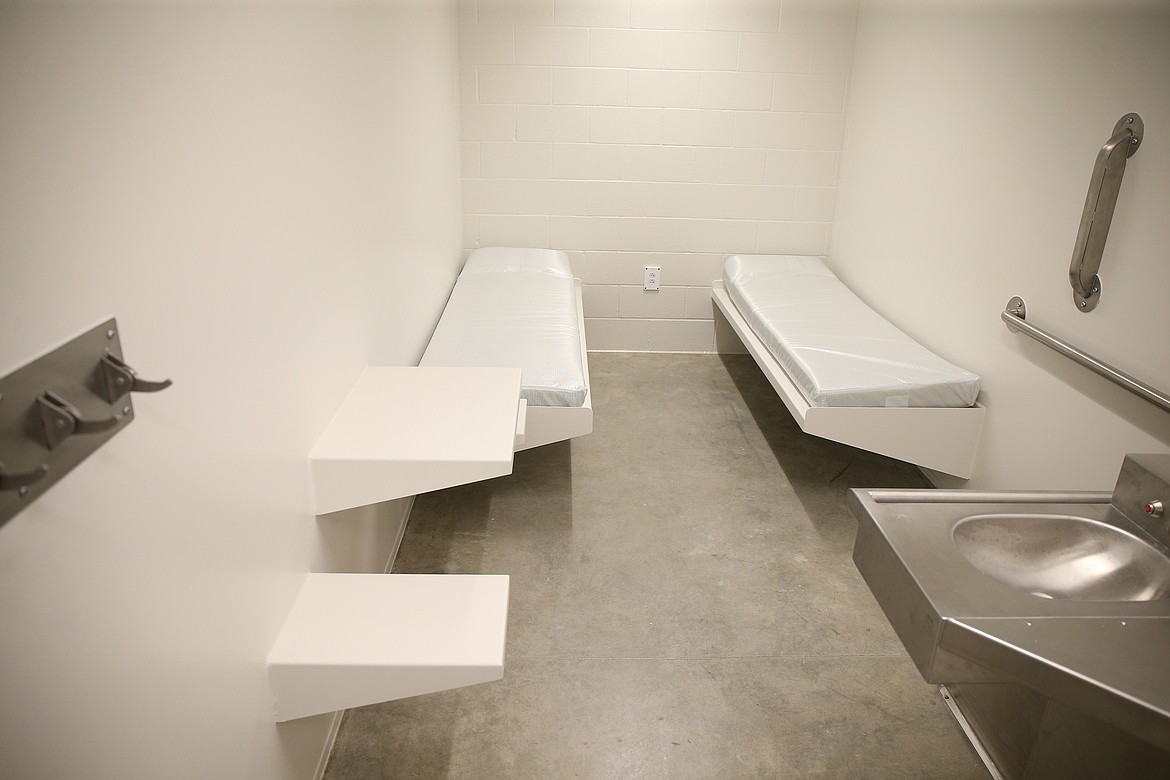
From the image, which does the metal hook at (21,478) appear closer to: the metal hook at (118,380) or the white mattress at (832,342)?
the metal hook at (118,380)

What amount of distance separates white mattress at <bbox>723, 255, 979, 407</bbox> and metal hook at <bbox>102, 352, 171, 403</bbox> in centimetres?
213

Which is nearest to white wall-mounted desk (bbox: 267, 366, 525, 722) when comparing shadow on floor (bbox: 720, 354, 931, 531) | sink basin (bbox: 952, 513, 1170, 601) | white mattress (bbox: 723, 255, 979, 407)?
sink basin (bbox: 952, 513, 1170, 601)

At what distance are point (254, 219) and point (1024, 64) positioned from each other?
2.40 metres

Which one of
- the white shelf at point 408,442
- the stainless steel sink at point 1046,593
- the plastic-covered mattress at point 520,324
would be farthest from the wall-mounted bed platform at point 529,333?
the stainless steel sink at point 1046,593

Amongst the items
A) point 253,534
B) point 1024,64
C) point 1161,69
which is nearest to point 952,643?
point 253,534

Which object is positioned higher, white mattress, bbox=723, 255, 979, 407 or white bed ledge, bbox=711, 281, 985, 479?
white mattress, bbox=723, 255, 979, 407

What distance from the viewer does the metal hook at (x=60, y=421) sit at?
75cm

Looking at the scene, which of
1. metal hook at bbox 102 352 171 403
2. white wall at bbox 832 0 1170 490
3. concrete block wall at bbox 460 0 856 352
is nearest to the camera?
metal hook at bbox 102 352 171 403

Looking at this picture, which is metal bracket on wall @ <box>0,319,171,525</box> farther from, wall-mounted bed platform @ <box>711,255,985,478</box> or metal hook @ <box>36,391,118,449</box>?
wall-mounted bed platform @ <box>711,255,985,478</box>

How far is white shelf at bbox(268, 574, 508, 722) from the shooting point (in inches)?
53.8

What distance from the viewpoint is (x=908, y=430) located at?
8.54 ft

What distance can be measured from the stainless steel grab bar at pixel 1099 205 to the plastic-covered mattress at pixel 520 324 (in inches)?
57.0

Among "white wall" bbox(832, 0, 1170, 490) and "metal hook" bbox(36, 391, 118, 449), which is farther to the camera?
"white wall" bbox(832, 0, 1170, 490)

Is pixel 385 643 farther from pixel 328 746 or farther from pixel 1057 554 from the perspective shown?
pixel 1057 554
